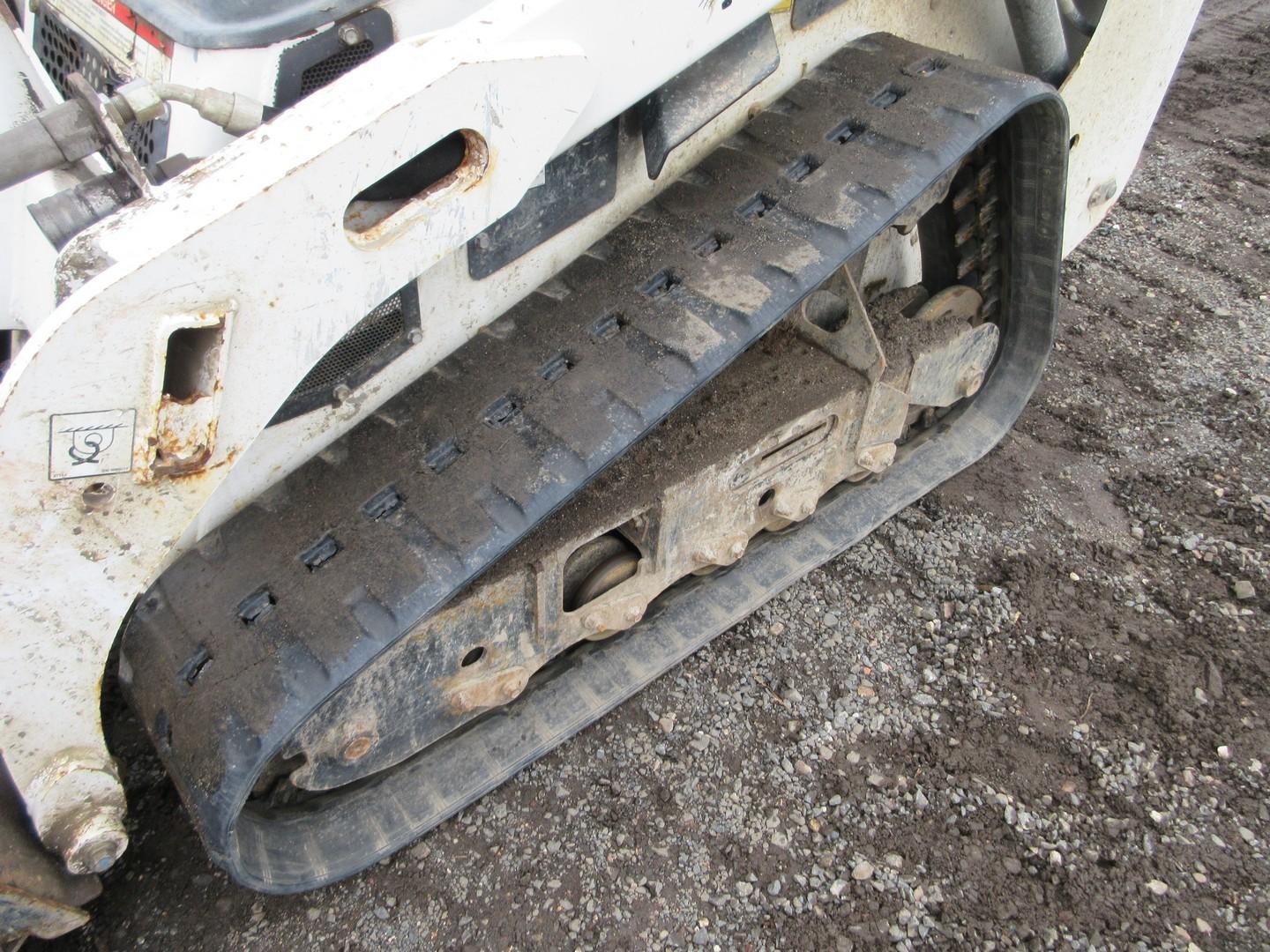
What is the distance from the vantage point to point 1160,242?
390cm

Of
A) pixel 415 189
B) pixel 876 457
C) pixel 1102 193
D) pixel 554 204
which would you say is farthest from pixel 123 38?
pixel 1102 193

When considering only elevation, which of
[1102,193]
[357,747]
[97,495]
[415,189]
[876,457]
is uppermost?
[415,189]

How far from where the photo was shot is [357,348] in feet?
5.45

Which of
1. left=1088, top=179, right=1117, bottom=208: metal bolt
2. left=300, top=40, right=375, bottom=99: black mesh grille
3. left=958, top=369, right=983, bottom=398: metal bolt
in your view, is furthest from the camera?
left=1088, top=179, right=1117, bottom=208: metal bolt

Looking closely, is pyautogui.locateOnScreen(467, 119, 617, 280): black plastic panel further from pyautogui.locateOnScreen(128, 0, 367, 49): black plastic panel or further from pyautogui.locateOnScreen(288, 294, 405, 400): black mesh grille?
pyautogui.locateOnScreen(128, 0, 367, 49): black plastic panel

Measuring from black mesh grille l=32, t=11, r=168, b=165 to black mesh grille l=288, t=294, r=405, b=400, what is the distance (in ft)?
1.23

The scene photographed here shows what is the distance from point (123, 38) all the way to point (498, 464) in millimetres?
788

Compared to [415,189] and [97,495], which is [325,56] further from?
[97,495]

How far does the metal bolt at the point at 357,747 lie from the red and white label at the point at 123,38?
3.39 ft

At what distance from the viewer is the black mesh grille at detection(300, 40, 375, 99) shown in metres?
1.48

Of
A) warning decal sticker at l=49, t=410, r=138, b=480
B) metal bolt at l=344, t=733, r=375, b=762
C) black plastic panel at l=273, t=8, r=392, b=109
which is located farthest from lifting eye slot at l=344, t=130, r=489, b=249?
metal bolt at l=344, t=733, r=375, b=762

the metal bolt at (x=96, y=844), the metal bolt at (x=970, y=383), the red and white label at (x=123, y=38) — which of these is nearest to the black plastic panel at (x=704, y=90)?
the red and white label at (x=123, y=38)

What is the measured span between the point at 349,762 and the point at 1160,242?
10.9ft

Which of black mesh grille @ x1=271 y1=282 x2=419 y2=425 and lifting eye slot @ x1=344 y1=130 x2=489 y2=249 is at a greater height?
lifting eye slot @ x1=344 y1=130 x2=489 y2=249
